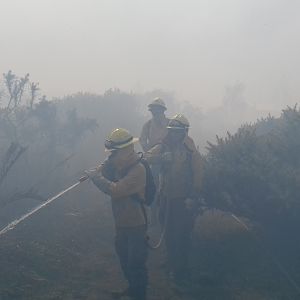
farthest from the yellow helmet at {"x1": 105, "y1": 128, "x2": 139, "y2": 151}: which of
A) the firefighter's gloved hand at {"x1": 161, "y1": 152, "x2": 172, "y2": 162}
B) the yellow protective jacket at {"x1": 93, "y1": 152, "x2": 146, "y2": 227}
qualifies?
the firefighter's gloved hand at {"x1": 161, "y1": 152, "x2": 172, "y2": 162}

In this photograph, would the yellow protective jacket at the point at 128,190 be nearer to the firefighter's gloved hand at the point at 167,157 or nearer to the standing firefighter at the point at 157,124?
the firefighter's gloved hand at the point at 167,157

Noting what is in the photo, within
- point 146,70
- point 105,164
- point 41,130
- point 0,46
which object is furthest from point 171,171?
point 0,46

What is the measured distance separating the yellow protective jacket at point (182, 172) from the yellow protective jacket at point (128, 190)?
1306 mm

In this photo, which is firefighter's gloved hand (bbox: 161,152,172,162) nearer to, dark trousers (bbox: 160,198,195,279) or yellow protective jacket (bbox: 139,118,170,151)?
dark trousers (bbox: 160,198,195,279)

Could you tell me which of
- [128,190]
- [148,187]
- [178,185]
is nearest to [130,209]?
[128,190]

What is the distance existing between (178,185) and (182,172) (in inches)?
8.6

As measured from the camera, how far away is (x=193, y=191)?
24.8 feet

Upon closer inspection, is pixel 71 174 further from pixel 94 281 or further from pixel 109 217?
pixel 94 281

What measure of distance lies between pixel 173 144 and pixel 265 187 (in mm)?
1681

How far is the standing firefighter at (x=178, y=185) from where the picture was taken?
291 inches

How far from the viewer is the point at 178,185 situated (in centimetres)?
737

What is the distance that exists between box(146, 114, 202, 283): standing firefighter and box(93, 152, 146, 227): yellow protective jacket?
132 cm

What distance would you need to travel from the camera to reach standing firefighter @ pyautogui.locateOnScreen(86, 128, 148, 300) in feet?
19.8

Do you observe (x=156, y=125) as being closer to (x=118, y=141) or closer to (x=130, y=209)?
(x=118, y=141)
